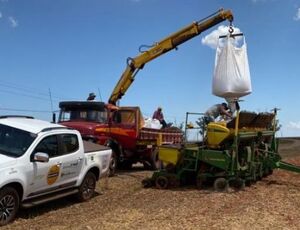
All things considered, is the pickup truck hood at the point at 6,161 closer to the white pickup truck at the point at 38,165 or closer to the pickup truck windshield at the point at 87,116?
the white pickup truck at the point at 38,165

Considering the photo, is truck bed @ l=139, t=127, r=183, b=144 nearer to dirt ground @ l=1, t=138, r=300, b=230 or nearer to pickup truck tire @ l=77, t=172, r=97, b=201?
dirt ground @ l=1, t=138, r=300, b=230

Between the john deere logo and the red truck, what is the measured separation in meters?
6.87

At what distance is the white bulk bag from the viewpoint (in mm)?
13500

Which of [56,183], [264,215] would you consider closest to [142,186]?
[56,183]

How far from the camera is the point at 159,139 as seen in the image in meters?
20.4

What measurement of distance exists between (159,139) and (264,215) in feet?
34.0

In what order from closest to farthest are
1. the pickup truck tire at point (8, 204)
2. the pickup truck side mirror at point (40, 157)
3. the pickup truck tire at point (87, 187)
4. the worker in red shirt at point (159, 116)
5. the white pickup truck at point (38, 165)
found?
the pickup truck tire at point (8, 204)
the white pickup truck at point (38, 165)
the pickup truck side mirror at point (40, 157)
the pickup truck tire at point (87, 187)
the worker in red shirt at point (159, 116)

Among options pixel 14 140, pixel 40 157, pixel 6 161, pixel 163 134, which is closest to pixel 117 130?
pixel 163 134

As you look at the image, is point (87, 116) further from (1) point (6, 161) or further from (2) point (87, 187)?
(1) point (6, 161)

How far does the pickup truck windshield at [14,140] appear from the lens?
9922 millimetres

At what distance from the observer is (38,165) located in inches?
400

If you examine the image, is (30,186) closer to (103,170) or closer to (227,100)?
(103,170)

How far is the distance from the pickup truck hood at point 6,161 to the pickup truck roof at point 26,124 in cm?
99

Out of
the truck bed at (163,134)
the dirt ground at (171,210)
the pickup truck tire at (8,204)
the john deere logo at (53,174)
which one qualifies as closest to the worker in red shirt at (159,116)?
the truck bed at (163,134)
